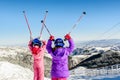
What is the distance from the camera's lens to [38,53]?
13250 mm

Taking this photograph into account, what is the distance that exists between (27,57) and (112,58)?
60.0 ft

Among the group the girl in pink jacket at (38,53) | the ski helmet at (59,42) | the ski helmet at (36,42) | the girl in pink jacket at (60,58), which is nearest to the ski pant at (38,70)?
the girl in pink jacket at (38,53)

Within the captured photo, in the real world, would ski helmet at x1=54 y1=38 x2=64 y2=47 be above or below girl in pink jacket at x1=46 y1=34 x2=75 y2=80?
above

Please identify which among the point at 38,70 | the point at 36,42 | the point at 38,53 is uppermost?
the point at 36,42

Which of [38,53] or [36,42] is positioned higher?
[36,42]

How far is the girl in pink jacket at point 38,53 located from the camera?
1312 centimetres

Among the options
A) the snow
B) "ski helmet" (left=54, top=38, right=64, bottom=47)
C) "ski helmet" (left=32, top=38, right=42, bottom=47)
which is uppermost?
"ski helmet" (left=32, top=38, right=42, bottom=47)

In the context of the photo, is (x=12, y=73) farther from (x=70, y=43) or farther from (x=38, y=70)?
(x=70, y=43)

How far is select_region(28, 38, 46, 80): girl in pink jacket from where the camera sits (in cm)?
1312

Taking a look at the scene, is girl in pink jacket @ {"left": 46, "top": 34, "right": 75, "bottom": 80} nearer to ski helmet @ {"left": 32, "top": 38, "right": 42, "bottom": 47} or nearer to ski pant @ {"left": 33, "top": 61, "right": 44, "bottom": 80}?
ski helmet @ {"left": 32, "top": 38, "right": 42, "bottom": 47}

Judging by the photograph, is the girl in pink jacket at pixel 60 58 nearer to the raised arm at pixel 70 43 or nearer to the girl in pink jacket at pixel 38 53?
the raised arm at pixel 70 43

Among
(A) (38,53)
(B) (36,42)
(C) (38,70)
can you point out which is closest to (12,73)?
(C) (38,70)

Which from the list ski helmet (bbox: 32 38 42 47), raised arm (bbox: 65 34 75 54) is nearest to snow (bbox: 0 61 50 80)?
ski helmet (bbox: 32 38 42 47)

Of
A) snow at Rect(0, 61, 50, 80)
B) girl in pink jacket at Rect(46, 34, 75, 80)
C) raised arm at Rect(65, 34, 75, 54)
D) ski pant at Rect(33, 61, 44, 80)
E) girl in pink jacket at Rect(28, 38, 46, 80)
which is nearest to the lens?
girl in pink jacket at Rect(46, 34, 75, 80)
